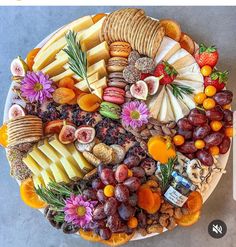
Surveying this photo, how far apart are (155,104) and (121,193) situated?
0.38 metres

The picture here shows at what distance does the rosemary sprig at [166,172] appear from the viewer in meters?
1.81

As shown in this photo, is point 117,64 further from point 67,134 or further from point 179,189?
point 179,189

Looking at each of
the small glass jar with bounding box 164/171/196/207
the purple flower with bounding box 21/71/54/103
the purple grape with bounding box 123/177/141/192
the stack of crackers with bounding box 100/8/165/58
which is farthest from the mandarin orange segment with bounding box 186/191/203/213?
the purple flower with bounding box 21/71/54/103

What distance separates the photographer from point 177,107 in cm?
189

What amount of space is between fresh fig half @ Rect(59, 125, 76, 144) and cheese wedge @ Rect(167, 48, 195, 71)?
1.53 ft

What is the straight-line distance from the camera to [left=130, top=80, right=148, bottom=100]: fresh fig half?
73.6 inches

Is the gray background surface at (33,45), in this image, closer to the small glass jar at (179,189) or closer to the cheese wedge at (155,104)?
the small glass jar at (179,189)

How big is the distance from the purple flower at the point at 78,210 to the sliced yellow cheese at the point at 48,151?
0.19 meters

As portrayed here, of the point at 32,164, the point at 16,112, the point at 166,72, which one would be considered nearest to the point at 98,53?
the point at 166,72

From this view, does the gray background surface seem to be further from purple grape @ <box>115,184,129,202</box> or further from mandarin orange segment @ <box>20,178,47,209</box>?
purple grape @ <box>115,184,129,202</box>

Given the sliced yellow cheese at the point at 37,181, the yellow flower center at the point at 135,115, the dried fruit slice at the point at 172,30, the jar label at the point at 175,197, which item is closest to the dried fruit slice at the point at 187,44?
the dried fruit slice at the point at 172,30

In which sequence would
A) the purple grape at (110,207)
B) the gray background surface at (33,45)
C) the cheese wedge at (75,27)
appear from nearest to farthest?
1. the purple grape at (110,207)
2. the cheese wedge at (75,27)
3. the gray background surface at (33,45)

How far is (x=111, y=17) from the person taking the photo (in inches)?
75.4

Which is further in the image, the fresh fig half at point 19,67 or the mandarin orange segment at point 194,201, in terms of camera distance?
the fresh fig half at point 19,67
